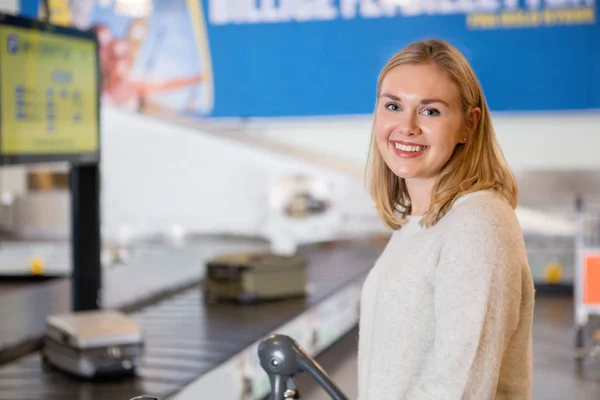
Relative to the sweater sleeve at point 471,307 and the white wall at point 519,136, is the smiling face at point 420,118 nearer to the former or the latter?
the sweater sleeve at point 471,307

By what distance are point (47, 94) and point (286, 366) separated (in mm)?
2555

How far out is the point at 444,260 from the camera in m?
1.35

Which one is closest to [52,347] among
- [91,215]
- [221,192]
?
[91,215]

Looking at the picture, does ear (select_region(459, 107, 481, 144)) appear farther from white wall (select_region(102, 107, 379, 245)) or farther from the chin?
white wall (select_region(102, 107, 379, 245))

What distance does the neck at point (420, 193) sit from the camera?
5.00 feet

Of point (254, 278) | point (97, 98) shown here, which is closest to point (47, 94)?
point (97, 98)

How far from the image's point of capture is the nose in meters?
1.47

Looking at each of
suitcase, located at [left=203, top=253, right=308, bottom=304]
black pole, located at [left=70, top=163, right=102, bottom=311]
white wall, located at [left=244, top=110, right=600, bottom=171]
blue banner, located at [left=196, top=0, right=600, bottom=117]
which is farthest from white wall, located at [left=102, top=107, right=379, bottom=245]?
black pole, located at [left=70, top=163, right=102, bottom=311]

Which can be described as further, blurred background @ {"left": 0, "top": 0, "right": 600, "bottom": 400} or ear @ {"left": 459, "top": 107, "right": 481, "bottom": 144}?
blurred background @ {"left": 0, "top": 0, "right": 600, "bottom": 400}

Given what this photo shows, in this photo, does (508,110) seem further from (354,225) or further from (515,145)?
(354,225)

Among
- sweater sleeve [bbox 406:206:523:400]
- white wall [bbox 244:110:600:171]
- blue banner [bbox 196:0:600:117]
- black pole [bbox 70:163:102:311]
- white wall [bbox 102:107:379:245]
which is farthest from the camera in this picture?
white wall [bbox 102:107:379:245]

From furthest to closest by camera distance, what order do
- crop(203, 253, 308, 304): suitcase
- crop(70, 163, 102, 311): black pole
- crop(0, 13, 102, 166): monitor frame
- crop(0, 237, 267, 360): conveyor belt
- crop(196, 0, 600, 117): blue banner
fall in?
crop(196, 0, 600, 117): blue banner < crop(203, 253, 308, 304): suitcase < crop(70, 163, 102, 311): black pole < crop(0, 237, 267, 360): conveyor belt < crop(0, 13, 102, 166): monitor frame

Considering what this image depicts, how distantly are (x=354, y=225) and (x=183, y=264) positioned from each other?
2571 millimetres

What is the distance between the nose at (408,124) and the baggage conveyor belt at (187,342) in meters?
1.61
